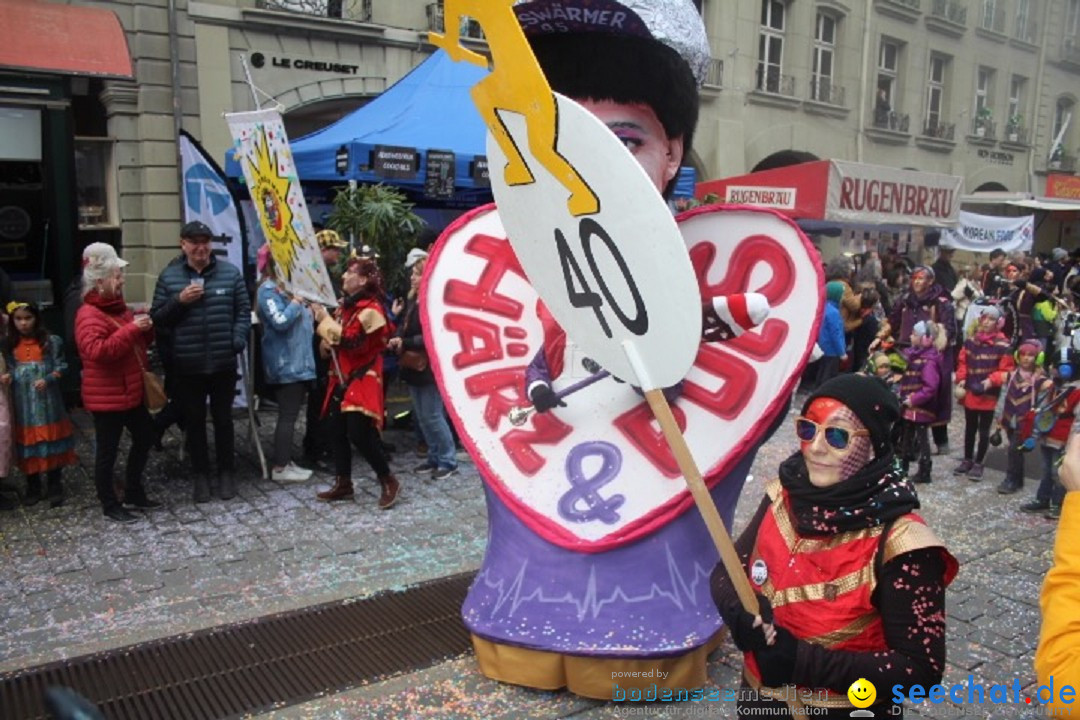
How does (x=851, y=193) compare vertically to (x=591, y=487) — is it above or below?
above

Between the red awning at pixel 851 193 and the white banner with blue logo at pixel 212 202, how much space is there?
642 cm

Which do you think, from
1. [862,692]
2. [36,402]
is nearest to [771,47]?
[36,402]

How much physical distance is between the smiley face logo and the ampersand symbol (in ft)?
4.07

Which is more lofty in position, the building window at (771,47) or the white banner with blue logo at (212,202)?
the building window at (771,47)

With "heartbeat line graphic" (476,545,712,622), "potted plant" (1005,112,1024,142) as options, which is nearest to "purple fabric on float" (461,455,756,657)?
"heartbeat line graphic" (476,545,712,622)

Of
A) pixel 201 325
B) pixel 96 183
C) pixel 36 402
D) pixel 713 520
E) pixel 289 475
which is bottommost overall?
pixel 289 475

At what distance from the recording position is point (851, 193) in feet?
36.1

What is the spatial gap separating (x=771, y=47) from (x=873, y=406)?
1751 cm

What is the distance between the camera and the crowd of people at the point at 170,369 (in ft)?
16.4

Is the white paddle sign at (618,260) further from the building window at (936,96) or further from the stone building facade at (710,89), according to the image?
the building window at (936,96)

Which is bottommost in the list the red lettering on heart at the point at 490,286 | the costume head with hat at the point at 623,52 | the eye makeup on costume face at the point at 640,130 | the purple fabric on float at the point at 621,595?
the purple fabric on float at the point at 621,595

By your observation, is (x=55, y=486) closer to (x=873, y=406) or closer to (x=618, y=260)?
(x=618, y=260)

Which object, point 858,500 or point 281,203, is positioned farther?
point 281,203

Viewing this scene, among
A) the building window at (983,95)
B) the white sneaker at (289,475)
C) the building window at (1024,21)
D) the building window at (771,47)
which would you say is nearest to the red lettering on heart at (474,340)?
the white sneaker at (289,475)
